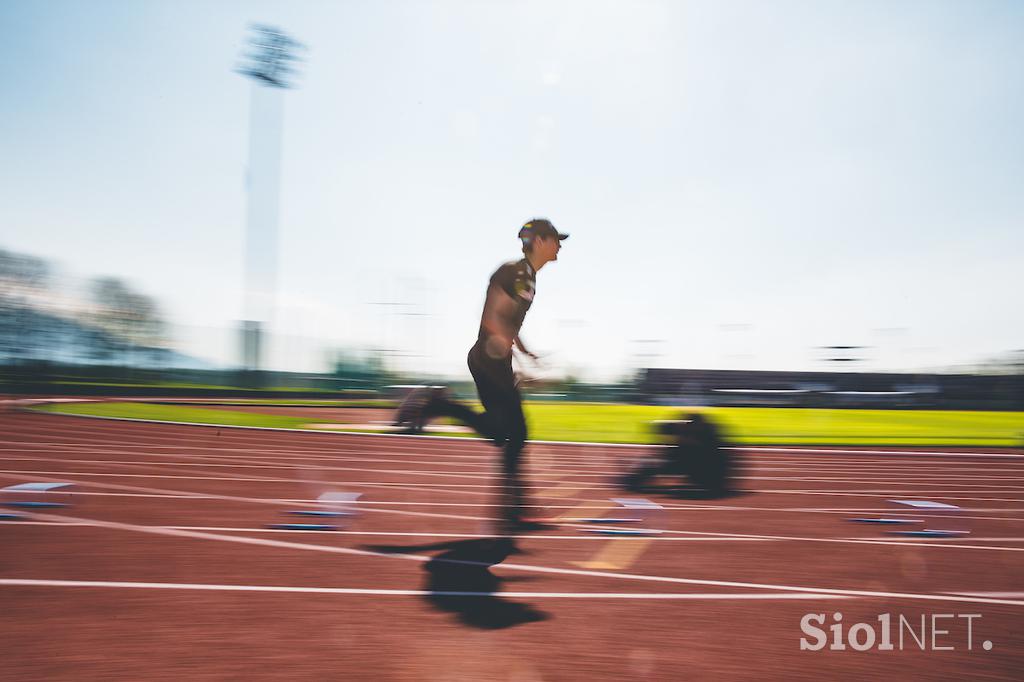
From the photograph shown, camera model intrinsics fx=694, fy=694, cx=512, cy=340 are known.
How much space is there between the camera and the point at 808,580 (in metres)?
3.63

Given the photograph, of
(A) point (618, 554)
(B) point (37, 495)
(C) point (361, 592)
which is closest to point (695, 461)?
(A) point (618, 554)

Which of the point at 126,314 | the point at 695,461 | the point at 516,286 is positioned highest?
the point at 126,314

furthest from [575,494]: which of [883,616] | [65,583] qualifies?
[65,583]

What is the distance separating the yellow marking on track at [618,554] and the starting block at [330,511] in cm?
174

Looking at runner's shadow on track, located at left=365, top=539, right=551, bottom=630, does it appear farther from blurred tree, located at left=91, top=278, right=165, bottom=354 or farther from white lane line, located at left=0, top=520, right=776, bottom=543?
blurred tree, located at left=91, top=278, right=165, bottom=354

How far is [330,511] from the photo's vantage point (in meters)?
5.20

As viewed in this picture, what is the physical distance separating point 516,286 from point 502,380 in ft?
2.13

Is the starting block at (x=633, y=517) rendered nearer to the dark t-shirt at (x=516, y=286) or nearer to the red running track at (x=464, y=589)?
the red running track at (x=464, y=589)

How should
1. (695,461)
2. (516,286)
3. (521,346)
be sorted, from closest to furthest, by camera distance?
(516,286) < (521,346) < (695,461)

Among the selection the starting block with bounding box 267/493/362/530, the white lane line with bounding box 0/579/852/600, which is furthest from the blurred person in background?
the white lane line with bounding box 0/579/852/600

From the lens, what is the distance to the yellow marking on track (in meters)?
3.81

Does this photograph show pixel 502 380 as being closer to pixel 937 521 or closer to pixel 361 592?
pixel 361 592

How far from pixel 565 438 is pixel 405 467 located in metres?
6.67

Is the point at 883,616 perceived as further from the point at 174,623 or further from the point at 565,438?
the point at 565,438
